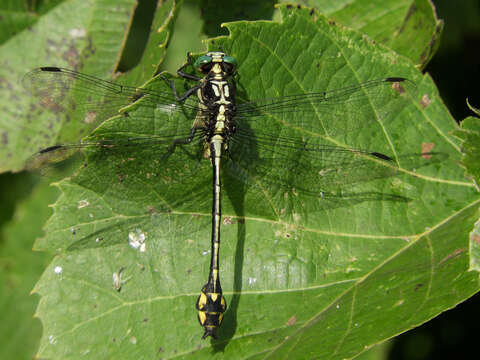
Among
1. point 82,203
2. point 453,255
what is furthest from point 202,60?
point 453,255

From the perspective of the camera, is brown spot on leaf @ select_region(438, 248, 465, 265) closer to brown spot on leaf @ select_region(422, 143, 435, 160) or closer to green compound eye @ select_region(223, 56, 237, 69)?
brown spot on leaf @ select_region(422, 143, 435, 160)

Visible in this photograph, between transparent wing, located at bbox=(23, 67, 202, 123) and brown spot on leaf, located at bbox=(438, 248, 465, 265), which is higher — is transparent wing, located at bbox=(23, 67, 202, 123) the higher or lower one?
the higher one

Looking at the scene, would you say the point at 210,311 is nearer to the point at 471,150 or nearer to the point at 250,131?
the point at 250,131

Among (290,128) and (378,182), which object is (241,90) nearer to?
(290,128)

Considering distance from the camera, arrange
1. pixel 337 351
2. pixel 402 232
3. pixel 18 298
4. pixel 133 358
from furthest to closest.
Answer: pixel 18 298
pixel 402 232
pixel 133 358
pixel 337 351

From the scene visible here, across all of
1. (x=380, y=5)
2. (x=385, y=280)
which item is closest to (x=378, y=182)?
(x=385, y=280)

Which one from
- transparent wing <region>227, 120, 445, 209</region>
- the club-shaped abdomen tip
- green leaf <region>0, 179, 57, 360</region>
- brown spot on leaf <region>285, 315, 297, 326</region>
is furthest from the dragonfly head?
green leaf <region>0, 179, 57, 360</region>

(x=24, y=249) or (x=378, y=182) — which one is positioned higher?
(x=378, y=182)

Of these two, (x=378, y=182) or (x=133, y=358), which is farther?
A: (x=378, y=182)
